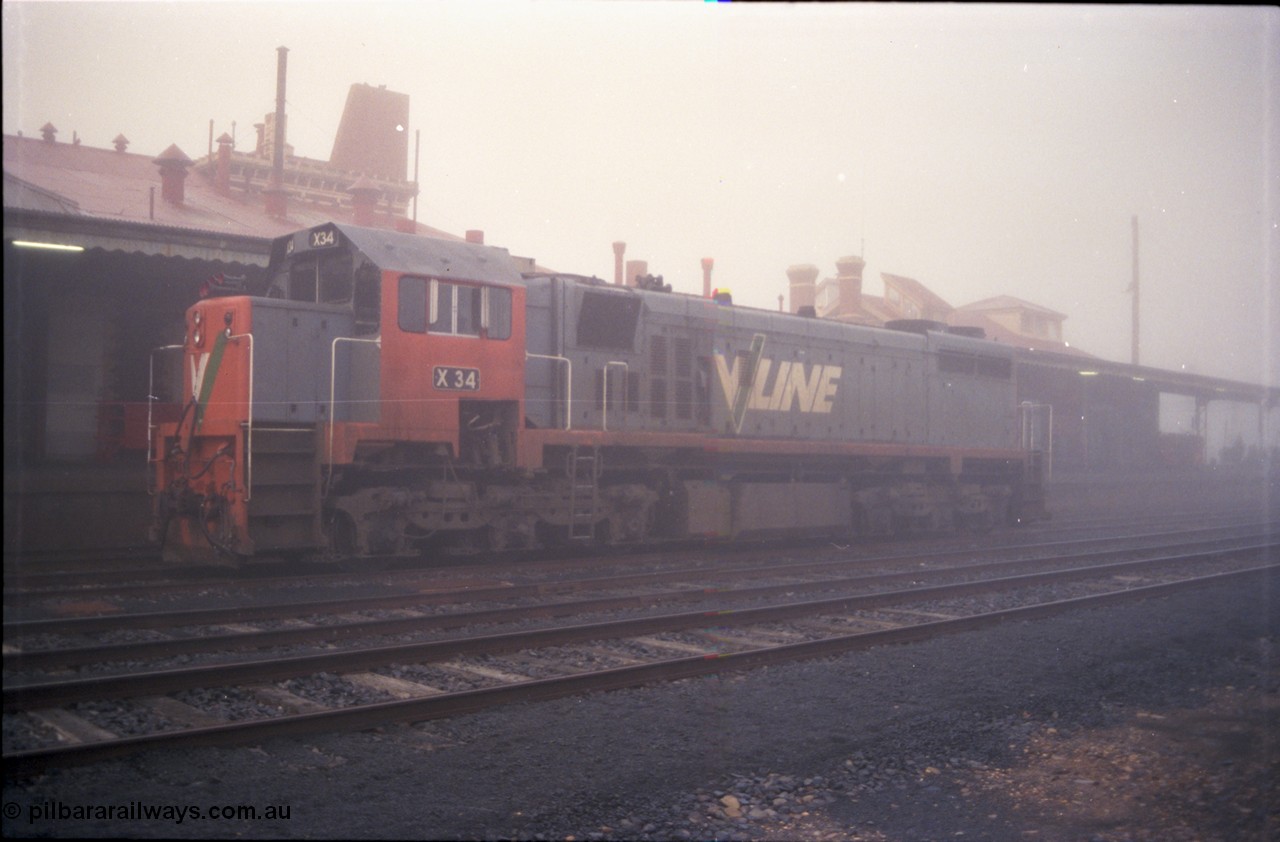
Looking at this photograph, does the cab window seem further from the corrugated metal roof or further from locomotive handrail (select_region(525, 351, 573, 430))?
the corrugated metal roof

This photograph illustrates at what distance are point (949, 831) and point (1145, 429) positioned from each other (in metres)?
41.9

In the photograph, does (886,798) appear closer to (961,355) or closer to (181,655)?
(181,655)

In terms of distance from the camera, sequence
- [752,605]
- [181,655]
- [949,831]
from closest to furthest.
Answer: [949,831] < [181,655] < [752,605]

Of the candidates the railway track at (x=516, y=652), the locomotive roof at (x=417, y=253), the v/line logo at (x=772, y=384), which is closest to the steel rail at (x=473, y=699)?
the railway track at (x=516, y=652)

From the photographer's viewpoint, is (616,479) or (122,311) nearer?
(616,479)

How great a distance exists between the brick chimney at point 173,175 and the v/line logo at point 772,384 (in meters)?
12.4

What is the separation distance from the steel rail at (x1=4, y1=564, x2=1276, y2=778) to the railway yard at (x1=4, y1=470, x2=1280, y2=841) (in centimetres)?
1

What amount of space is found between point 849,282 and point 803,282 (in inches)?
272

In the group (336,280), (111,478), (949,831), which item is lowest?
(949,831)

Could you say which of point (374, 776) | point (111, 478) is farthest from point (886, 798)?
point (111, 478)

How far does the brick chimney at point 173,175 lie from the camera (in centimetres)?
1909

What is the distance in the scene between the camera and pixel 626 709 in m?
5.64

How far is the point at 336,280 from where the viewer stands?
10438 millimetres

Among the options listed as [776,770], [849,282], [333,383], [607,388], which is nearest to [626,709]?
[776,770]
